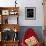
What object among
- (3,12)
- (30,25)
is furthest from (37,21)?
(3,12)

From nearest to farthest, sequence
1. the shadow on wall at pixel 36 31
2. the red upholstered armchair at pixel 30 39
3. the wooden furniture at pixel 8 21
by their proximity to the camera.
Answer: the red upholstered armchair at pixel 30 39 → the wooden furniture at pixel 8 21 → the shadow on wall at pixel 36 31

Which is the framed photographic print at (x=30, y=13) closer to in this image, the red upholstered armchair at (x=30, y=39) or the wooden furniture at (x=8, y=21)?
the wooden furniture at (x=8, y=21)

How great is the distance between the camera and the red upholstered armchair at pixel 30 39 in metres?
5.70

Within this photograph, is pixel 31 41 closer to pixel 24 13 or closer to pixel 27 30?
pixel 27 30

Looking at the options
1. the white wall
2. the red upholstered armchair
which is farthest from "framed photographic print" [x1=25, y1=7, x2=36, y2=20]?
the red upholstered armchair

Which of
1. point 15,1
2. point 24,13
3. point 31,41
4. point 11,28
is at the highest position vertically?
point 15,1

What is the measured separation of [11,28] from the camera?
6234 millimetres

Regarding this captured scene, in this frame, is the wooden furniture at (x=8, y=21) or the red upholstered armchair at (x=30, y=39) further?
the wooden furniture at (x=8, y=21)

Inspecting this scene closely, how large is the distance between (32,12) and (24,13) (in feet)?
1.03

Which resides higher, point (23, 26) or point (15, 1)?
point (15, 1)

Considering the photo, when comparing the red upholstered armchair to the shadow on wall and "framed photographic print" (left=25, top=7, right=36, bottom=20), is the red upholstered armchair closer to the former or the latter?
the shadow on wall

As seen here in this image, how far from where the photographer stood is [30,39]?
5723 millimetres

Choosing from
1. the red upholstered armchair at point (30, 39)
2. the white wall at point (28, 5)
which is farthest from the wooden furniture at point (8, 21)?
the red upholstered armchair at point (30, 39)

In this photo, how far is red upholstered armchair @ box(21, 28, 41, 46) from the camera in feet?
18.7
